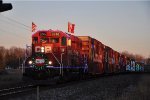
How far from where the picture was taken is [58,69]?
2238cm

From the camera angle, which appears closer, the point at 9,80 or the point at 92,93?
the point at 92,93

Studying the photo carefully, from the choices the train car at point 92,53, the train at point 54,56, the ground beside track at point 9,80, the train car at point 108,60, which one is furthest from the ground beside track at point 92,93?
the train car at point 108,60

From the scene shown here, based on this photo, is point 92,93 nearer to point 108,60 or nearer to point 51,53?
point 51,53

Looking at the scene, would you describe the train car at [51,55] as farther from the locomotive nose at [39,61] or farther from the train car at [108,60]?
the train car at [108,60]

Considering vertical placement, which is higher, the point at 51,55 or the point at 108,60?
the point at 51,55

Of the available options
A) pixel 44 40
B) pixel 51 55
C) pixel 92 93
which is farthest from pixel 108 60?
pixel 92 93

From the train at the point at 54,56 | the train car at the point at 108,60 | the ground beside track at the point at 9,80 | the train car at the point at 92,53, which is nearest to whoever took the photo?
the train at the point at 54,56

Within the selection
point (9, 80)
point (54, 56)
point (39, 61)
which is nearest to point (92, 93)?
point (39, 61)

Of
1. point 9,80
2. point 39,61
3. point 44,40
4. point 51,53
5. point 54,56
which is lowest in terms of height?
point 9,80

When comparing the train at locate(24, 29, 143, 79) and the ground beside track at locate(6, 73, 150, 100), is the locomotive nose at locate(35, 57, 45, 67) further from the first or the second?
the ground beside track at locate(6, 73, 150, 100)

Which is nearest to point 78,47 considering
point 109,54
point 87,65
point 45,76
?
point 87,65

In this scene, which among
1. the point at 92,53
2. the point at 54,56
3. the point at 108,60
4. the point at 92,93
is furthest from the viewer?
the point at 108,60

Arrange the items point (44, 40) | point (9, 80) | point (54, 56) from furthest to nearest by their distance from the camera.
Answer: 1. point (9, 80)
2. point (44, 40)
3. point (54, 56)

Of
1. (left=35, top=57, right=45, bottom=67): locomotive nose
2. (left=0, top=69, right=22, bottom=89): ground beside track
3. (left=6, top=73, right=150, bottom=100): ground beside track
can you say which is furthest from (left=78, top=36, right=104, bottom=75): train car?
(left=6, top=73, right=150, bottom=100): ground beside track
